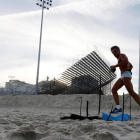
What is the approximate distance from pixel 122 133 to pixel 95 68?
3338cm

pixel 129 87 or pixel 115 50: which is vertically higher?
pixel 115 50

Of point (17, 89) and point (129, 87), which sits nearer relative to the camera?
point (129, 87)

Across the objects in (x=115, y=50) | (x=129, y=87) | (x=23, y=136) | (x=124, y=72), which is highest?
(x=115, y=50)

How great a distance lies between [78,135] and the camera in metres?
2.21

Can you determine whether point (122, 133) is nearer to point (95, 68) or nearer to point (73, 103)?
point (73, 103)

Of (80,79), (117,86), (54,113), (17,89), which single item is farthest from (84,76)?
(117,86)

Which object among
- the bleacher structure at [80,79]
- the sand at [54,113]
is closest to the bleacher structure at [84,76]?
the bleacher structure at [80,79]

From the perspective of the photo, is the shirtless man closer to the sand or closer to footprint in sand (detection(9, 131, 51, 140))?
the sand

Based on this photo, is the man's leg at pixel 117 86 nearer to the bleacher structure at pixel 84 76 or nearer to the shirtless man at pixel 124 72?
the shirtless man at pixel 124 72

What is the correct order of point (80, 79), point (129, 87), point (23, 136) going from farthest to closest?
point (80, 79) → point (129, 87) → point (23, 136)

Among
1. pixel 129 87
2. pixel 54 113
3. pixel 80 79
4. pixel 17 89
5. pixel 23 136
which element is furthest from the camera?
Result: pixel 17 89

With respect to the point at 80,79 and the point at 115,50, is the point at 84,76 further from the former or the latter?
the point at 115,50

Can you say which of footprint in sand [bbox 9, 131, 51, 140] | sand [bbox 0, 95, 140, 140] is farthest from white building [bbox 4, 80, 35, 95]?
footprint in sand [bbox 9, 131, 51, 140]

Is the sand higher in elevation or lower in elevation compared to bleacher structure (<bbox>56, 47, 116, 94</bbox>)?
lower
